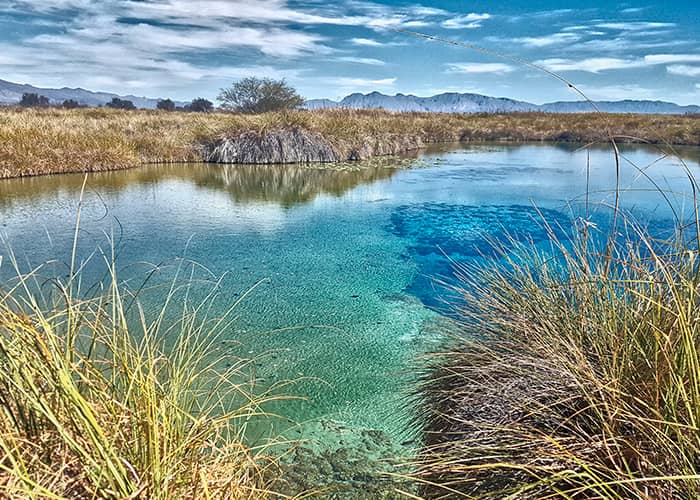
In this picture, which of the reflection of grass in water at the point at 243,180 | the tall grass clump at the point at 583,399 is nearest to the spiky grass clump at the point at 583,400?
the tall grass clump at the point at 583,399

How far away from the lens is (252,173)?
946 cm

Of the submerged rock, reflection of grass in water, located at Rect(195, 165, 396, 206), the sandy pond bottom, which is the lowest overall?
the sandy pond bottom

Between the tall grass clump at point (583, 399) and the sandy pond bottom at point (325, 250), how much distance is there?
0.44 metres

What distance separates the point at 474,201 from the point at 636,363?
5.85 meters

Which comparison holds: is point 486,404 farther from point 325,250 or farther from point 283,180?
point 283,180

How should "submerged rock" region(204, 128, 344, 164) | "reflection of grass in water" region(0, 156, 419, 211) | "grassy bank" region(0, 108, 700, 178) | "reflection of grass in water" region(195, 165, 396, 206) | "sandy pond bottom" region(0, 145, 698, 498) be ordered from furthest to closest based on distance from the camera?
1. "submerged rock" region(204, 128, 344, 164)
2. "grassy bank" region(0, 108, 700, 178)
3. "reflection of grass in water" region(195, 165, 396, 206)
4. "reflection of grass in water" region(0, 156, 419, 211)
5. "sandy pond bottom" region(0, 145, 698, 498)

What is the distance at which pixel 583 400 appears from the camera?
4.43ft

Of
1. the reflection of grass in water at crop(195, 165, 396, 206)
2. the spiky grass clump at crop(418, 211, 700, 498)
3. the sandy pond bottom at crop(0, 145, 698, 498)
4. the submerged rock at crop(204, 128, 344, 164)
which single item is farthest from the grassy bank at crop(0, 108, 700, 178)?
the spiky grass clump at crop(418, 211, 700, 498)

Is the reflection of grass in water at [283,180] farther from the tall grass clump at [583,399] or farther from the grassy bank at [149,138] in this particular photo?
the tall grass clump at [583,399]

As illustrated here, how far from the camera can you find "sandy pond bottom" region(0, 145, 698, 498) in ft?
7.02

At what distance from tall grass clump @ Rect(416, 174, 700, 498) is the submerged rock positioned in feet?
31.5

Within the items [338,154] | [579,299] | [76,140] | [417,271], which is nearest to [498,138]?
[338,154]

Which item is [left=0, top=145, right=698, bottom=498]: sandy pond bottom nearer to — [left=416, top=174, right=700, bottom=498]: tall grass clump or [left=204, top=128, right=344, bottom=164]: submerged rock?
[left=416, top=174, right=700, bottom=498]: tall grass clump

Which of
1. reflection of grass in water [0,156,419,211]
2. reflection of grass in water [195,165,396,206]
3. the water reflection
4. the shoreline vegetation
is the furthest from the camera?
reflection of grass in water [195,165,396,206]
